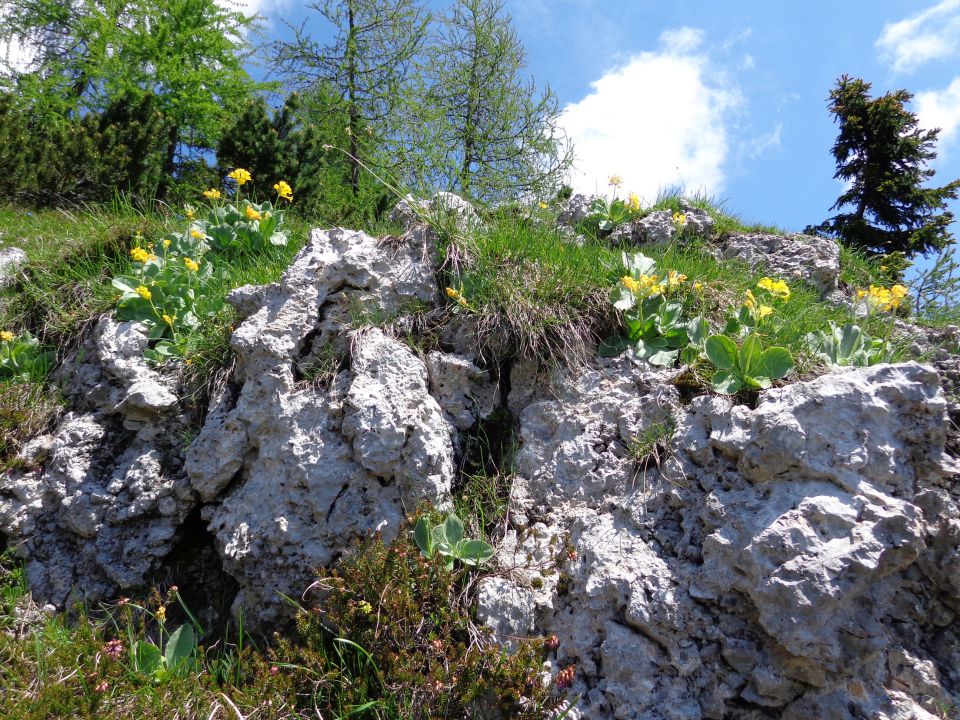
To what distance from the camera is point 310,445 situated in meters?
3.18

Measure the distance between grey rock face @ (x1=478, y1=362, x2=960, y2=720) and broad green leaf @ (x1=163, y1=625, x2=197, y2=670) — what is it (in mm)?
1366

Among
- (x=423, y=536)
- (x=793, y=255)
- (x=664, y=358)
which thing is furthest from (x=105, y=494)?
(x=793, y=255)

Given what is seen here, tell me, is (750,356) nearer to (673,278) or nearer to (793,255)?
(673,278)

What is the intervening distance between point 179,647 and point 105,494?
1117 millimetres

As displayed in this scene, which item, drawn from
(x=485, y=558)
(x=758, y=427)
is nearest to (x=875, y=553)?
(x=758, y=427)

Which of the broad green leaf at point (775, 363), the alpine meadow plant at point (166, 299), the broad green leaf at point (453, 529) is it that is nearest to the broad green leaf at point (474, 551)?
the broad green leaf at point (453, 529)

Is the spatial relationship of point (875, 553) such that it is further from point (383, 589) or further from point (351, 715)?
point (351, 715)

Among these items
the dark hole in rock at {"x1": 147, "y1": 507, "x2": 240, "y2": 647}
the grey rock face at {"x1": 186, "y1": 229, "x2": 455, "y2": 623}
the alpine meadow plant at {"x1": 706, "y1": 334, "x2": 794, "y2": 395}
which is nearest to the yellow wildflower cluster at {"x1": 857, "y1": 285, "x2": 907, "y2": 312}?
the alpine meadow plant at {"x1": 706, "y1": 334, "x2": 794, "y2": 395}

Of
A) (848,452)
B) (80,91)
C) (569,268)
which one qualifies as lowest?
(848,452)

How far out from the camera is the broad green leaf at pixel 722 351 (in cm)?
307

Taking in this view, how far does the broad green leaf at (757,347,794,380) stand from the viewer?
9.77ft

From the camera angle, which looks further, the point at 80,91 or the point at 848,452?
the point at 80,91

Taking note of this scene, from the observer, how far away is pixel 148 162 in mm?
11906

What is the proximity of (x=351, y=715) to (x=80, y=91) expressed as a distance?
2333 centimetres
